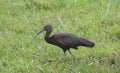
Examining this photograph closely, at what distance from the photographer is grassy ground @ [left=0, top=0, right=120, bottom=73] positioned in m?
6.95

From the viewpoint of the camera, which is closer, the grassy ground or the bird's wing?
the bird's wing

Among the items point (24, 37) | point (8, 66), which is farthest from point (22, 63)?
point (24, 37)

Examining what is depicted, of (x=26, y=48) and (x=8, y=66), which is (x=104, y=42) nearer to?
(x=26, y=48)

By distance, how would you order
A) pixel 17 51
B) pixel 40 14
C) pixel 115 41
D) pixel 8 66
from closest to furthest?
pixel 8 66, pixel 17 51, pixel 115 41, pixel 40 14

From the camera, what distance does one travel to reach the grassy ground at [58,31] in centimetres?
695

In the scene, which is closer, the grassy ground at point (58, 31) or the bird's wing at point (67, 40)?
the bird's wing at point (67, 40)

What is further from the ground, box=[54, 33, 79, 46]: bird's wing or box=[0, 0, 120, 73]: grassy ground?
box=[54, 33, 79, 46]: bird's wing

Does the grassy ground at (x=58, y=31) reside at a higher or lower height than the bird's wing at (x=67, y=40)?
lower

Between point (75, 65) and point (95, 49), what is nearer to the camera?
point (75, 65)

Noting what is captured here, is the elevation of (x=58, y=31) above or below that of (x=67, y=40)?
below

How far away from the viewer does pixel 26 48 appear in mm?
7605

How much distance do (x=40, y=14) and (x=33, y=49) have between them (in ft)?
6.15

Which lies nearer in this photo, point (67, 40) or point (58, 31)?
point (67, 40)

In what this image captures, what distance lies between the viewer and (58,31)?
336 inches
